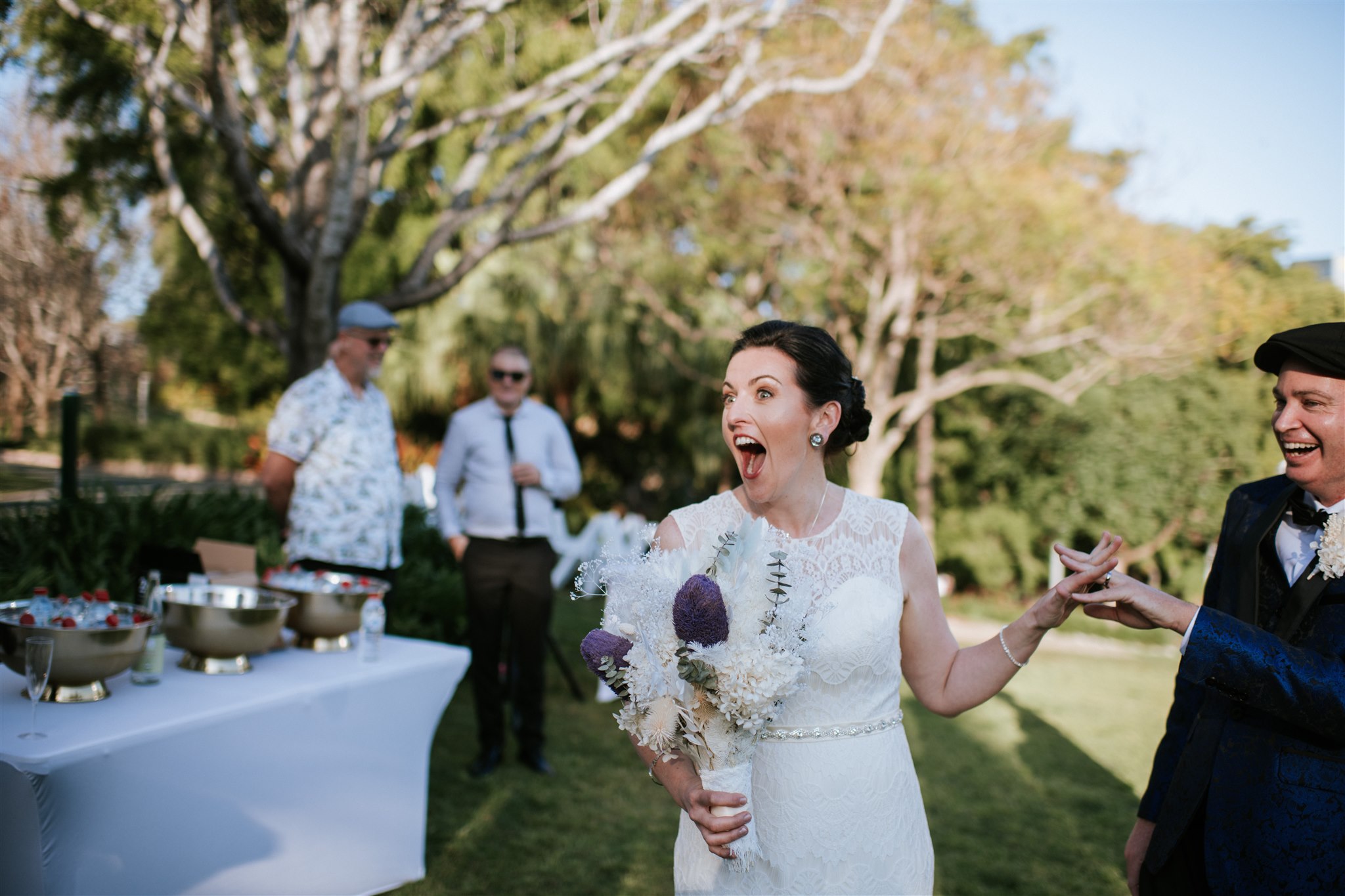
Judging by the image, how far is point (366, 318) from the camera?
423 centimetres

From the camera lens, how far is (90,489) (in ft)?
20.7

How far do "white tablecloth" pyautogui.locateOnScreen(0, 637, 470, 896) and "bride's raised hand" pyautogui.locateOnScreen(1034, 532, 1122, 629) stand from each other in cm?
218

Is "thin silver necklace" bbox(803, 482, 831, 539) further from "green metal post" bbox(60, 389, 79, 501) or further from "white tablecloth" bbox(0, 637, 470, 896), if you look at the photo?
"green metal post" bbox(60, 389, 79, 501)

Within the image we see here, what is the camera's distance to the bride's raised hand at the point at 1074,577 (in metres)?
1.95

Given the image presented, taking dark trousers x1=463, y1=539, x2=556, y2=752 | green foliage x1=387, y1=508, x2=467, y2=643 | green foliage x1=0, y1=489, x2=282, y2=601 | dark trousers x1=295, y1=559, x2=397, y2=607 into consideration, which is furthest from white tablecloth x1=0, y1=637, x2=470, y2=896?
green foliage x1=387, y1=508, x2=467, y2=643

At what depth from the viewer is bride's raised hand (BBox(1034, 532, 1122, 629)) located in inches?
76.9

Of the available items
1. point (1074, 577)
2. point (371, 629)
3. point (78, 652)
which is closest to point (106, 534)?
point (371, 629)

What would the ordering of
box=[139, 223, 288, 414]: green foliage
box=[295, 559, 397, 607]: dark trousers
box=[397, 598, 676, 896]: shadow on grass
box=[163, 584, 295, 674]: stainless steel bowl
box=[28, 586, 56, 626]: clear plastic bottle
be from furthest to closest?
1. box=[139, 223, 288, 414]: green foliage
2. box=[295, 559, 397, 607]: dark trousers
3. box=[397, 598, 676, 896]: shadow on grass
4. box=[163, 584, 295, 674]: stainless steel bowl
5. box=[28, 586, 56, 626]: clear plastic bottle

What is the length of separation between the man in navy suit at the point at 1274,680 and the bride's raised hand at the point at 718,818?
2.89 feet

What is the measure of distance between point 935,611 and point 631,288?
12.5 metres

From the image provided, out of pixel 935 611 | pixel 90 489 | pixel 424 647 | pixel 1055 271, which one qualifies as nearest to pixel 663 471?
pixel 1055 271

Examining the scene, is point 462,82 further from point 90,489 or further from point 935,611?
point 935,611

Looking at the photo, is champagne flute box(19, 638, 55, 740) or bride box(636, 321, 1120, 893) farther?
champagne flute box(19, 638, 55, 740)

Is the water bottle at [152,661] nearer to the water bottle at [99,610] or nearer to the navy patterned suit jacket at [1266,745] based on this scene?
the water bottle at [99,610]
